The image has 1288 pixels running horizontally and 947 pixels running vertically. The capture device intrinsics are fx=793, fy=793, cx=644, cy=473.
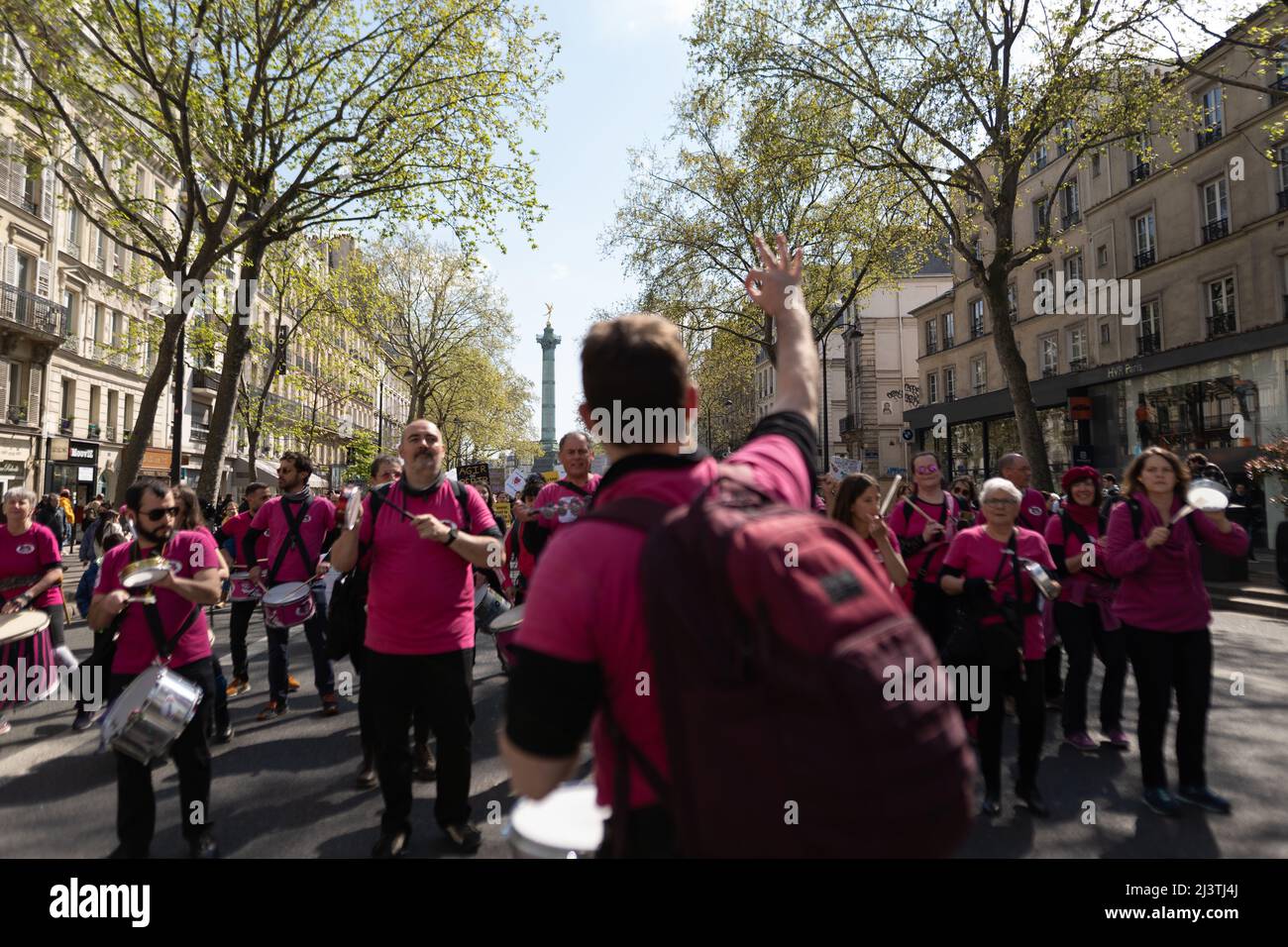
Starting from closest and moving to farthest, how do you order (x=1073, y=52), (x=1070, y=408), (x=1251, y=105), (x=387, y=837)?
(x=387, y=837), (x=1073, y=52), (x=1251, y=105), (x=1070, y=408)

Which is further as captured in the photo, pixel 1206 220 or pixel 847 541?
pixel 1206 220

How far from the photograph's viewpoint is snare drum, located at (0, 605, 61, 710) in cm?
480

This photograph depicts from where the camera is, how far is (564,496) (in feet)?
19.2

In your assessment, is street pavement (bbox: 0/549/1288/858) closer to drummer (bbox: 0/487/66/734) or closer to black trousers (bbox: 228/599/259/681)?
black trousers (bbox: 228/599/259/681)

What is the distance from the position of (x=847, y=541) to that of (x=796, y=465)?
356 millimetres

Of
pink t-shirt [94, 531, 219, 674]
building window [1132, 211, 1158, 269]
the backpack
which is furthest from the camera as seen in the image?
building window [1132, 211, 1158, 269]

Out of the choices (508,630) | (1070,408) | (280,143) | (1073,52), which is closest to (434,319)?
(280,143)

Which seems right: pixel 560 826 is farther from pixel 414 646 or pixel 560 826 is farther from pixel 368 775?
pixel 368 775

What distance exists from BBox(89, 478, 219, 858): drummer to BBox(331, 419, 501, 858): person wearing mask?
0.70 m

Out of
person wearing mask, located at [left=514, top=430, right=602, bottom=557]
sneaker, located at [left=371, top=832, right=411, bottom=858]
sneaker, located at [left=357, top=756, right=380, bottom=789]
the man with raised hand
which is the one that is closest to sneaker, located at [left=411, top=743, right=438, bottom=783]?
sneaker, located at [left=357, top=756, right=380, bottom=789]
